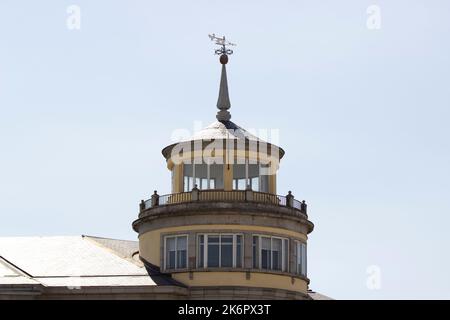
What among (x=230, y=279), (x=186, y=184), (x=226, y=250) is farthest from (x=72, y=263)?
(x=230, y=279)

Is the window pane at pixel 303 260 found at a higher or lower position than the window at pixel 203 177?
lower

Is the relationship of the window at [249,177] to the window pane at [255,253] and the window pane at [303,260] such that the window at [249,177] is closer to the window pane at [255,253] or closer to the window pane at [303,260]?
the window pane at [303,260]

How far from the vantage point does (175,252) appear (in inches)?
2352

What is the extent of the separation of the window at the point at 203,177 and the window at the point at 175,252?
3.83 metres

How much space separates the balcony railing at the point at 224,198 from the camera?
59844 millimetres

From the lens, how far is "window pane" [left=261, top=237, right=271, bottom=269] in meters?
59.2

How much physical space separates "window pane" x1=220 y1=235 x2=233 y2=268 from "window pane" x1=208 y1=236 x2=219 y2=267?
0.28 m

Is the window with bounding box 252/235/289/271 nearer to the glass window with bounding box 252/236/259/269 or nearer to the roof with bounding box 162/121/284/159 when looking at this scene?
the glass window with bounding box 252/236/259/269

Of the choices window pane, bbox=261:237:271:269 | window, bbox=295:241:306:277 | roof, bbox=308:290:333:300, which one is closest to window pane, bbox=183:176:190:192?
window pane, bbox=261:237:271:269

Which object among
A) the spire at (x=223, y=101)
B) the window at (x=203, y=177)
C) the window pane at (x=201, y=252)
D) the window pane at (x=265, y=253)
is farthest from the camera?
the spire at (x=223, y=101)

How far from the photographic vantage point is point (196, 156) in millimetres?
62219

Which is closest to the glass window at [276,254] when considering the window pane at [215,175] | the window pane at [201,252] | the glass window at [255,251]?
the glass window at [255,251]
